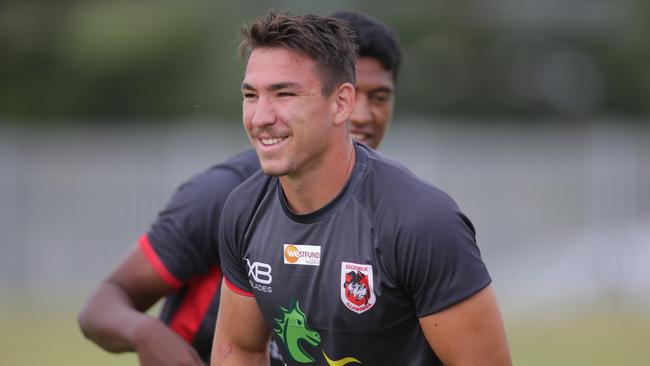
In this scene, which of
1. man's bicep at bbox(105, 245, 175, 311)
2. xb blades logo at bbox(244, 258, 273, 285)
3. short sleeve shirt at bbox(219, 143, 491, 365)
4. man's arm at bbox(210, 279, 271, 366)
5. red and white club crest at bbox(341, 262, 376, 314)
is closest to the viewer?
short sleeve shirt at bbox(219, 143, 491, 365)

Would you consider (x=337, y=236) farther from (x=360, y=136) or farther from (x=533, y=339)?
(x=533, y=339)

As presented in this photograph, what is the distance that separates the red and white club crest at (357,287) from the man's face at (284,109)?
46 cm

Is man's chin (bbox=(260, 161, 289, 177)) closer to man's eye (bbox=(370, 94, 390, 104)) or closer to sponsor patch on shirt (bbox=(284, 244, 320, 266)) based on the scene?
sponsor patch on shirt (bbox=(284, 244, 320, 266))

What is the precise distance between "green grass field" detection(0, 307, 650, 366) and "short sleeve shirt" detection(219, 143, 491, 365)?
23.1 feet

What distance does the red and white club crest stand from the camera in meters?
4.39

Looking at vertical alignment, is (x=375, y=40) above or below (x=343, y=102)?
above

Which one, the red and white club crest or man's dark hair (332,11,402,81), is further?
man's dark hair (332,11,402,81)

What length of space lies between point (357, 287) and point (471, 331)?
0.47m

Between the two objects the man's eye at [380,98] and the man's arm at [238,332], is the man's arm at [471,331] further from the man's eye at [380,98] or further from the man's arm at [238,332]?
the man's eye at [380,98]

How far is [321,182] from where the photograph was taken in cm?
460

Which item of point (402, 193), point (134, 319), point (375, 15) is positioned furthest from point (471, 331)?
point (375, 15)

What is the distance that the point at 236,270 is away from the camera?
4875 millimetres

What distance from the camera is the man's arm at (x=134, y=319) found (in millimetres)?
5289

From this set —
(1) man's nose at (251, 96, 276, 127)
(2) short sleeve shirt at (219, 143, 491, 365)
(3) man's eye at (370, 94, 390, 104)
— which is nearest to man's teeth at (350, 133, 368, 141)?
(3) man's eye at (370, 94, 390, 104)
